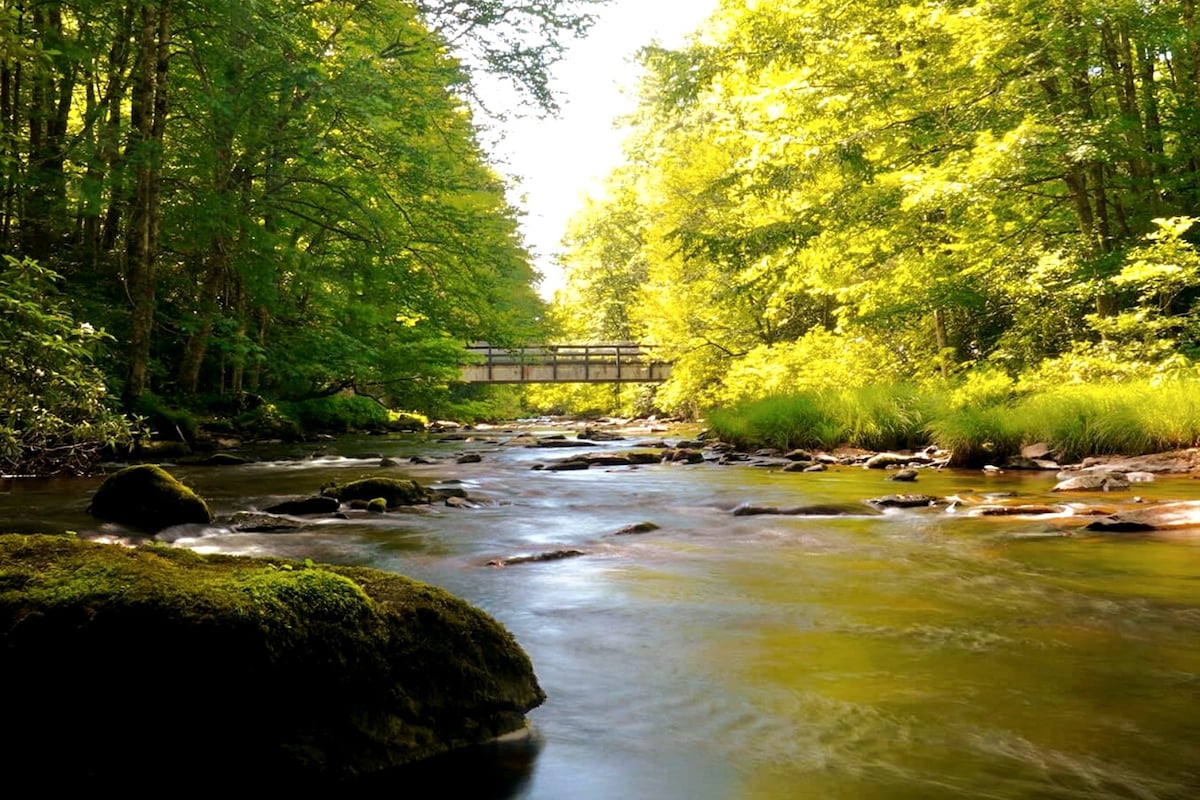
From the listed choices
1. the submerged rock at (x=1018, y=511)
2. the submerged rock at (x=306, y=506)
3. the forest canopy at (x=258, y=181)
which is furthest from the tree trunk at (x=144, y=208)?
the submerged rock at (x=1018, y=511)

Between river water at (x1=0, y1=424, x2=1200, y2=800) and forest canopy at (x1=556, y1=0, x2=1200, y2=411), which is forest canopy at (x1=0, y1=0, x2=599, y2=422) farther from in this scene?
river water at (x1=0, y1=424, x2=1200, y2=800)

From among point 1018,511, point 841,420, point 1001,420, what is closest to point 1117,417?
point 1001,420

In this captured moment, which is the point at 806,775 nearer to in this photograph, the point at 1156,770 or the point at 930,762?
the point at 930,762

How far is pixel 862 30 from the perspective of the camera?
14.5 metres

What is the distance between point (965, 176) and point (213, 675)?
1198 cm

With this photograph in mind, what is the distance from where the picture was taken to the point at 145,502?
639cm

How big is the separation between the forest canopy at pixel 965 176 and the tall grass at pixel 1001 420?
1082 millimetres

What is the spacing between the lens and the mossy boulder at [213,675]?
2.00m

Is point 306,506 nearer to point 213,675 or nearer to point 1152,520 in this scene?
point 213,675

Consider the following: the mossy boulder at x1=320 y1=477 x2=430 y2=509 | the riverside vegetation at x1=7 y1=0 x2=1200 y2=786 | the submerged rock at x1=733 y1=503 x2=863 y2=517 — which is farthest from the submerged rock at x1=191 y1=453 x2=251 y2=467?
the submerged rock at x1=733 y1=503 x2=863 y2=517

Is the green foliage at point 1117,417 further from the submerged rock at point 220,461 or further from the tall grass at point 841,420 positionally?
the submerged rock at point 220,461

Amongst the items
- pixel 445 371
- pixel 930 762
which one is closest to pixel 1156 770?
pixel 930 762

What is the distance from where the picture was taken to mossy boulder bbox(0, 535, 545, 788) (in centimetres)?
200

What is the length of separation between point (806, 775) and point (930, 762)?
1.28ft
